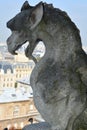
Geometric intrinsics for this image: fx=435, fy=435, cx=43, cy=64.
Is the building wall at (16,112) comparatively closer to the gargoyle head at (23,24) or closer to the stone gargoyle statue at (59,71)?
the gargoyle head at (23,24)

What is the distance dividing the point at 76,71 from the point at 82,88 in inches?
6.7

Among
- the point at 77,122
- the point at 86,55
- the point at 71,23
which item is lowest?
the point at 77,122

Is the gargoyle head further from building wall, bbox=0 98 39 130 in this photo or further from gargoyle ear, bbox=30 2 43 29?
building wall, bbox=0 98 39 130

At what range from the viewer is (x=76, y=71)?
159 inches

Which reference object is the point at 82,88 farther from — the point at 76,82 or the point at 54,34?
the point at 54,34

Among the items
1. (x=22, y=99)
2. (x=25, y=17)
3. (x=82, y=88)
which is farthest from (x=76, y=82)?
(x=22, y=99)

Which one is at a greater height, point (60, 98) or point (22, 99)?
point (60, 98)

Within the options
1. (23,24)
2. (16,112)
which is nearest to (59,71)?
(23,24)

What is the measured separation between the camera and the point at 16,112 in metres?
24.4

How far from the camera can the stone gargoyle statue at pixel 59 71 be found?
4.00 m

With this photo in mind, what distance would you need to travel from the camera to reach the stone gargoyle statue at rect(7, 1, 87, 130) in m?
4.00

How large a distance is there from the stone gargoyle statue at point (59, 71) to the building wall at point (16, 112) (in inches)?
762

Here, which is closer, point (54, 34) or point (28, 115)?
point (54, 34)

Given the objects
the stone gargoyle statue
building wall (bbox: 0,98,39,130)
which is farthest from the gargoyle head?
building wall (bbox: 0,98,39,130)
